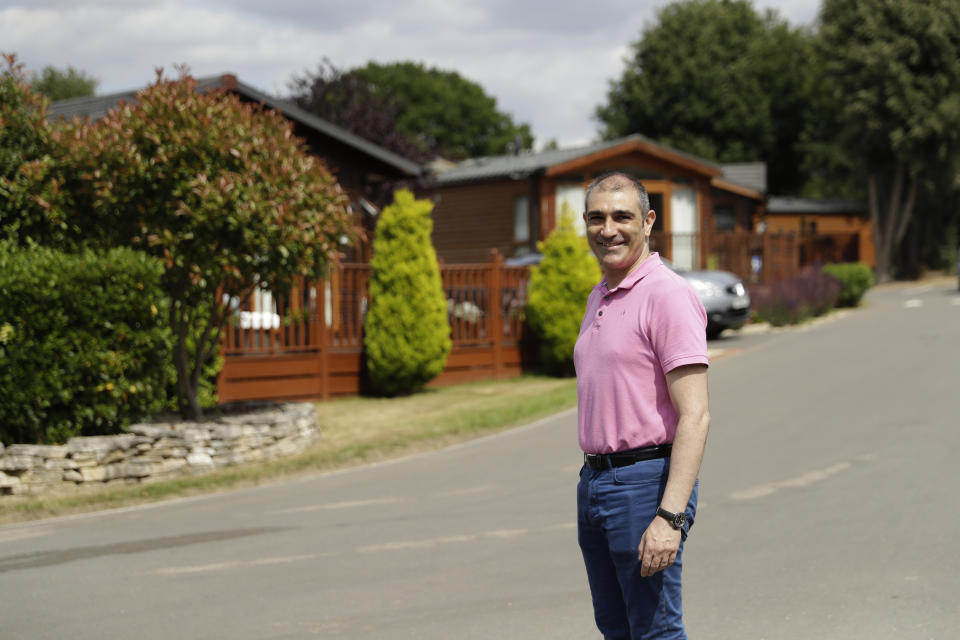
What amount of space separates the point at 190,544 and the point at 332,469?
10.7 ft

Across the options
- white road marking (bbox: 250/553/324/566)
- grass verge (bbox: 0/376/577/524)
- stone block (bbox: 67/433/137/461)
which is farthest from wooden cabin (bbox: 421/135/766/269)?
white road marking (bbox: 250/553/324/566)

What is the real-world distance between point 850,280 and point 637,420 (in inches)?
1016

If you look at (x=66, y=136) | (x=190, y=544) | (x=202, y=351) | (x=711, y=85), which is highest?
(x=711, y=85)

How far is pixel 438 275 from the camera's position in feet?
51.2

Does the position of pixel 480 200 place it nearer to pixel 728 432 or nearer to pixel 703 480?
pixel 728 432

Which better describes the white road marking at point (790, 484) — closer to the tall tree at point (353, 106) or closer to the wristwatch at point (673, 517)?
the wristwatch at point (673, 517)

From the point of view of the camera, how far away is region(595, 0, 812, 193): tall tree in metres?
55.9

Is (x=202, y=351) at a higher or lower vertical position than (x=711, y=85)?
lower

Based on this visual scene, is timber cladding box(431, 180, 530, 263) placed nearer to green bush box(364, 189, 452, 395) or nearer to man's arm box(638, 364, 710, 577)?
green bush box(364, 189, 452, 395)

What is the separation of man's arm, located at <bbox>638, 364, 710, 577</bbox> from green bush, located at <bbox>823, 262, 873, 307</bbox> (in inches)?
979

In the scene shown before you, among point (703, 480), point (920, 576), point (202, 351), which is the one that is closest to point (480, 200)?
point (202, 351)

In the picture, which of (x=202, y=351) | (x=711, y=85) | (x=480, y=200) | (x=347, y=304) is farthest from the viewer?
(x=711, y=85)

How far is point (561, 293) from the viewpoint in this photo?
17109 mm

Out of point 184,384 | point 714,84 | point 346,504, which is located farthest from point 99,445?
point 714,84
